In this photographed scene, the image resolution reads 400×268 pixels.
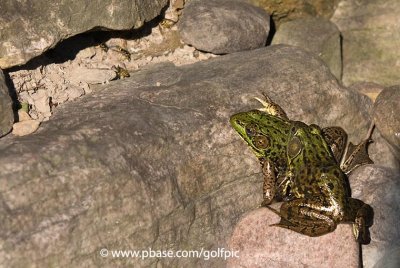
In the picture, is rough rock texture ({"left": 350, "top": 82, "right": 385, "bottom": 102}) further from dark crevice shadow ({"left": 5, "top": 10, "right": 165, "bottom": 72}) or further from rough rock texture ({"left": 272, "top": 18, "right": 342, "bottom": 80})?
dark crevice shadow ({"left": 5, "top": 10, "right": 165, "bottom": 72})

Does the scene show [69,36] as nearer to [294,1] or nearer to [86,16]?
[86,16]

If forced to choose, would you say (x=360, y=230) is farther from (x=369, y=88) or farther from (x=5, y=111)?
(x=5, y=111)

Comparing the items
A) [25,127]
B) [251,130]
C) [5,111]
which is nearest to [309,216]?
[251,130]

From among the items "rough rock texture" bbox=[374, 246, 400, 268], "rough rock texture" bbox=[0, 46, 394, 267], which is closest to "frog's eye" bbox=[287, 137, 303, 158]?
"rough rock texture" bbox=[0, 46, 394, 267]

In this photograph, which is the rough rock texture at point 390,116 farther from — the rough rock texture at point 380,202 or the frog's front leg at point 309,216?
the frog's front leg at point 309,216

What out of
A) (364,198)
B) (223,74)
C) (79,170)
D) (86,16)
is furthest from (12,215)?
(364,198)
